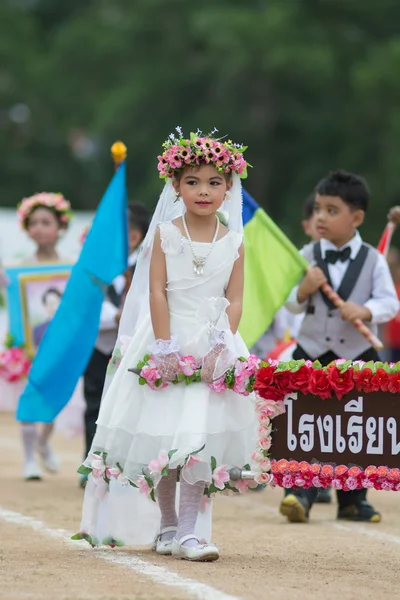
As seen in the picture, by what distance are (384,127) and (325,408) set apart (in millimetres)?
27693

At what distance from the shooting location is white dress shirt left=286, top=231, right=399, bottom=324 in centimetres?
970

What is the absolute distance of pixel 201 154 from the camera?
7617 millimetres

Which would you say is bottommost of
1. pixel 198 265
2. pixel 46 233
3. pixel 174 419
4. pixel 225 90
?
pixel 174 419

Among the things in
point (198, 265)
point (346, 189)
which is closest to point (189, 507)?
point (198, 265)

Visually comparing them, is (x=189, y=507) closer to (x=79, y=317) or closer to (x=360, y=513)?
(x=360, y=513)

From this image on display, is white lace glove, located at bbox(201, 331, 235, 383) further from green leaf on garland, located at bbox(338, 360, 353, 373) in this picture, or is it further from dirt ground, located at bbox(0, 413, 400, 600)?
dirt ground, located at bbox(0, 413, 400, 600)

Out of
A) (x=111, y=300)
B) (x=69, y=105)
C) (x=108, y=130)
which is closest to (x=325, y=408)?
(x=111, y=300)

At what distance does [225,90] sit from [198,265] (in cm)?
2855

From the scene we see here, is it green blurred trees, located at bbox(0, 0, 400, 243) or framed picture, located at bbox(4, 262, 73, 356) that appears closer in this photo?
framed picture, located at bbox(4, 262, 73, 356)

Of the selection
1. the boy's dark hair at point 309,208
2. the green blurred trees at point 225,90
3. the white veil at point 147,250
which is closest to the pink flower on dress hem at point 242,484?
the white veil at point 147,250

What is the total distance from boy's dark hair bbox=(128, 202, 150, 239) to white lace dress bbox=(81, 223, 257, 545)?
3.55 meters

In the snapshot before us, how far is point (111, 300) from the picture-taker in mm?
11516

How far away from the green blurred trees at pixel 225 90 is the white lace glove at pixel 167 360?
83.6 feet

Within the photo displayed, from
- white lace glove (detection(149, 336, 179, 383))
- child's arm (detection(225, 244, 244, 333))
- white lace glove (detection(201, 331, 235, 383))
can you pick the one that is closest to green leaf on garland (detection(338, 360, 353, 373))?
white lace glove (detection(201, 331, 235, 383))
